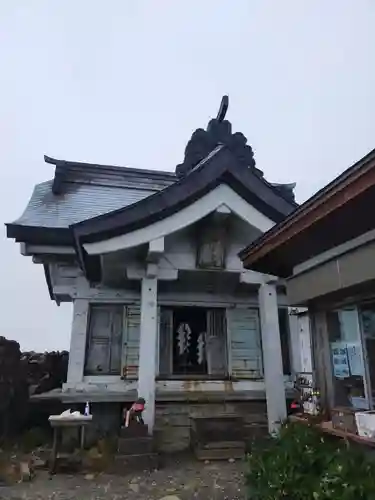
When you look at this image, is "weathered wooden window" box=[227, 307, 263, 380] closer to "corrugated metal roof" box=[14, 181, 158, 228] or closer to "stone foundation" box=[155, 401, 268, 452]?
"stone foundation" box=[155, 401, 268, 452]

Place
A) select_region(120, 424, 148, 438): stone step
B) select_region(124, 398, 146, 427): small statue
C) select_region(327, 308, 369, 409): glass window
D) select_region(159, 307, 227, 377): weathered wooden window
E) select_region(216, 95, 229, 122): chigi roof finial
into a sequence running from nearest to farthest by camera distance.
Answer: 1. select_region(327, 308, 369, 409): glass window
2. select_region(120, 424, 148, 438): stone step
3. select_region(124, 398, 146, 427): small statue
4. select_region(159, 307, 227, 377): weathered wooden window
5. select_region(216, 95, 229, 122): chigi roof finial

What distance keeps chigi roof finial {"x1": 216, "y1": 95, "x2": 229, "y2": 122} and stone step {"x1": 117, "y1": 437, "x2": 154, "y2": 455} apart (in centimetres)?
701

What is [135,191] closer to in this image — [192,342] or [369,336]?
[192,342]

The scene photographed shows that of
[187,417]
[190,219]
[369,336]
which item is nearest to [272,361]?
[187,417]

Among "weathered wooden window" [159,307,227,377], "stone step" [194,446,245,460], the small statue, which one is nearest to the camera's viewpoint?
the small statue

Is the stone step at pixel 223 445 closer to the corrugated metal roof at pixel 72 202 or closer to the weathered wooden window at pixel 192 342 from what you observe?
the weathered wooden window at pixel 192 342

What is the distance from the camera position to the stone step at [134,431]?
5.88 meters

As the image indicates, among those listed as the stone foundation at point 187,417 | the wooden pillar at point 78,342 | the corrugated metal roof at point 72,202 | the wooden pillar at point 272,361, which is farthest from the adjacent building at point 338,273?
the corrugated metal roof at point 72,202

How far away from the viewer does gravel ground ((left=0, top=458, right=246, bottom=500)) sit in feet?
15.2

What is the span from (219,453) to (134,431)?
1.52 metres

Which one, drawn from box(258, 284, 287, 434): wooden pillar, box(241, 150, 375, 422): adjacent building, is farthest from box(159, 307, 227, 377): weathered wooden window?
box(241, 150, 375, 422): adjacent building

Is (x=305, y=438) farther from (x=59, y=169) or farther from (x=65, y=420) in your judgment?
(x=59, y=169)

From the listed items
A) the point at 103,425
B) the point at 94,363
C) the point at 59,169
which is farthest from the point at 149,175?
Answer: the point at 103,425

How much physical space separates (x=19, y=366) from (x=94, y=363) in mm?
1706
